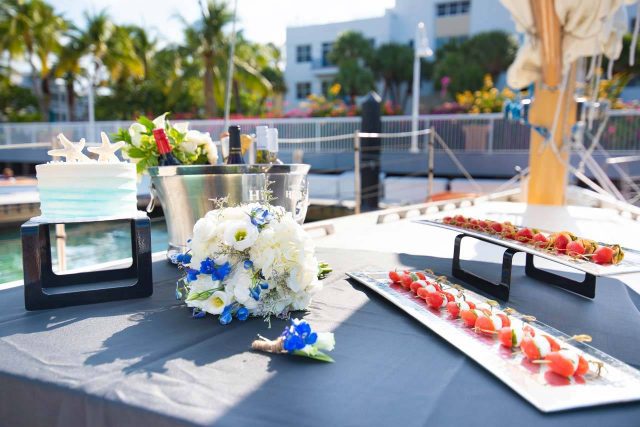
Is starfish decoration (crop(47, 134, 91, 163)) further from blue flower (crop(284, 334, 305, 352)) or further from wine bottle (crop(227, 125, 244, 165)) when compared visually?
blue flower (crop(284, 334, 305, 352))

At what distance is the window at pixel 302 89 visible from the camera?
79.7ft

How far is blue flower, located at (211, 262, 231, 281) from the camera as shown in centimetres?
Result: 96

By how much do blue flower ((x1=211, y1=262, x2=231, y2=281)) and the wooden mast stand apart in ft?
11.5

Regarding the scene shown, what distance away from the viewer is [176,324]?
102 centimetres

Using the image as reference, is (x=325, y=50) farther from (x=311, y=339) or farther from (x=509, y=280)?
(x=311, y=339)

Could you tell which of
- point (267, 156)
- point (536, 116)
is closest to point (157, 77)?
point (536, 116)

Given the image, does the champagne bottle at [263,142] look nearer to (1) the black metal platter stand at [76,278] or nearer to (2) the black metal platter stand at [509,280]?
(1) the black metal platter stand at [76,278]

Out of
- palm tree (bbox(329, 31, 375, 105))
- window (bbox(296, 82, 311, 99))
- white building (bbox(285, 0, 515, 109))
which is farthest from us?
window (bbox(296, 82, 311, 99))

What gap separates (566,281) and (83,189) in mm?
1313

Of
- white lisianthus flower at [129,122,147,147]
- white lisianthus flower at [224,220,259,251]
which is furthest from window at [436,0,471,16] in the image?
white lisianthus flower at [224,220,259,251]

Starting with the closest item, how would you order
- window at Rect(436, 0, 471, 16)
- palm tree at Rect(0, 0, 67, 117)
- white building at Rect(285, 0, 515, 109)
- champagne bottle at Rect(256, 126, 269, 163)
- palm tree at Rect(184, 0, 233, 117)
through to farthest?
champagne bottle at Rect(256, 126, 269, 163) < palm tree at Rect(184, 0, 233, 117) < palm tree at Rect(0, 0, 67, 117) < white building at Rect(285, 0, 515, 109) < window at Rect(436, 0, 471, 16)

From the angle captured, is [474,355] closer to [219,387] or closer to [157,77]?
[219,387]

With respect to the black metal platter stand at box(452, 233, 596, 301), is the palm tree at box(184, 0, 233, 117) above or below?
above

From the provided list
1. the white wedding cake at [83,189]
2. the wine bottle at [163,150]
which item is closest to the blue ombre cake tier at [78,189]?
the white wedding cake at [83,189]
